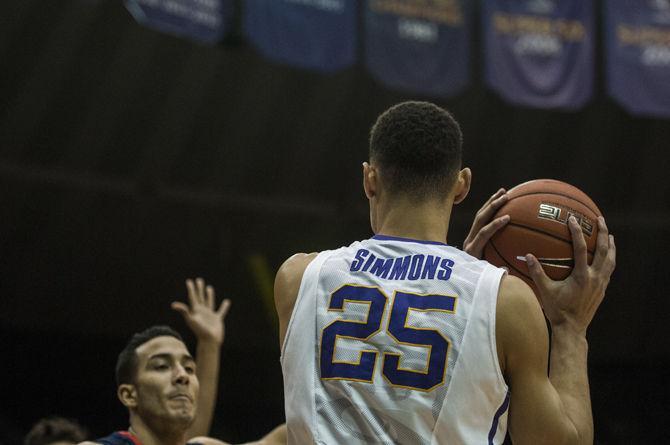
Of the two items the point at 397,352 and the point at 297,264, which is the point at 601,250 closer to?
the point at 397,352

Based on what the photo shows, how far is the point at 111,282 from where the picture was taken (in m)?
Answer: 12.3

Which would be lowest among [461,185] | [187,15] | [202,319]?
[202,319]

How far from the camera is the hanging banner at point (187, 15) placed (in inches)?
298

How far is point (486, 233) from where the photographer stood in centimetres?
266

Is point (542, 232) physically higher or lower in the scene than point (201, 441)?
higher

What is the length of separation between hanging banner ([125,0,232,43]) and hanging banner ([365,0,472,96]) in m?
1.44

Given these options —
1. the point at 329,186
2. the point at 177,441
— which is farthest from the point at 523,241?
the point at 329,186

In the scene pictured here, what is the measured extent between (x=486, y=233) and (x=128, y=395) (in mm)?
2565

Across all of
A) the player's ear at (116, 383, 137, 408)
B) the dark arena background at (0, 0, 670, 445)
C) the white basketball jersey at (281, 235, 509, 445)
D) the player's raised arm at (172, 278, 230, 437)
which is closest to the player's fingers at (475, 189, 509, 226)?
the white basketball jersey at (281, 235, 509, 445)

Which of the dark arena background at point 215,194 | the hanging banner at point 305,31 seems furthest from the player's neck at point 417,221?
the dark arena background at point 215,194

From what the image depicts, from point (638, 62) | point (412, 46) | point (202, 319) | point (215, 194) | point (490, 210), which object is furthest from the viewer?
point (215, 194)

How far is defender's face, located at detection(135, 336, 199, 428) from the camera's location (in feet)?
14.6

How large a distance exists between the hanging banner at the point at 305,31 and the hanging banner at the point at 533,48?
1.45 metres

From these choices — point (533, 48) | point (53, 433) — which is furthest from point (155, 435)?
point (533, 48)
